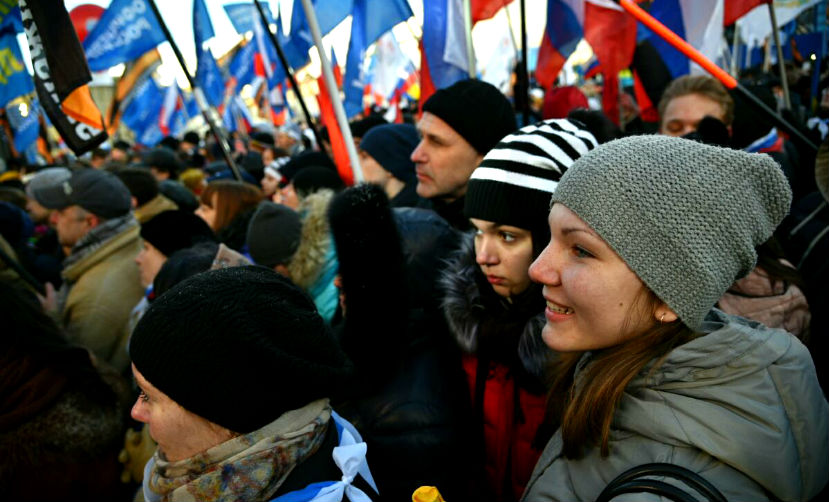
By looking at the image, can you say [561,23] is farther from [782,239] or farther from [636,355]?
[636,355]

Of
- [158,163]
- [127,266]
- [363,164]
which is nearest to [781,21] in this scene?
[363,164]

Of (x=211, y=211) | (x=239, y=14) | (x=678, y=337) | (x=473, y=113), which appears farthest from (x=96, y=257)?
(x=239, y=14)

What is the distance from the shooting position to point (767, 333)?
1203mm

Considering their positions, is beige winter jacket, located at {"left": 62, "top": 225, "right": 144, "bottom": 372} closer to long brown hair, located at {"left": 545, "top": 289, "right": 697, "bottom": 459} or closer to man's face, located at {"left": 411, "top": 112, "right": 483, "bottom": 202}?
man's face, located at {"left": 411, "top": 112, "right": 483, "bottom": 202}

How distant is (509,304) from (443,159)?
106cm

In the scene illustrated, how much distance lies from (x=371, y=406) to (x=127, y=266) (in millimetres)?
2469

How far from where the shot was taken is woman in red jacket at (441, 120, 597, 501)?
1.85 meters

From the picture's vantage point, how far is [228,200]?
14.1 feet

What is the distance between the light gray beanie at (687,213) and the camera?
114 centimetres

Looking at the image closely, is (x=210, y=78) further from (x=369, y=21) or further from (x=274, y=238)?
(x=274, y=238)

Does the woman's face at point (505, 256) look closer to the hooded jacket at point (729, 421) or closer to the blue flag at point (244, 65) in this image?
the hooded jacket at point (729, 421)

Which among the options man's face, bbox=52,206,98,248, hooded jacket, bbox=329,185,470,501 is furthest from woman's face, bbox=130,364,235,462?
man's face, bbox=52,206,98,248

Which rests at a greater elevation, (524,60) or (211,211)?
(524,60)

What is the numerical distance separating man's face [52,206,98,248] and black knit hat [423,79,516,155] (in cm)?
260
